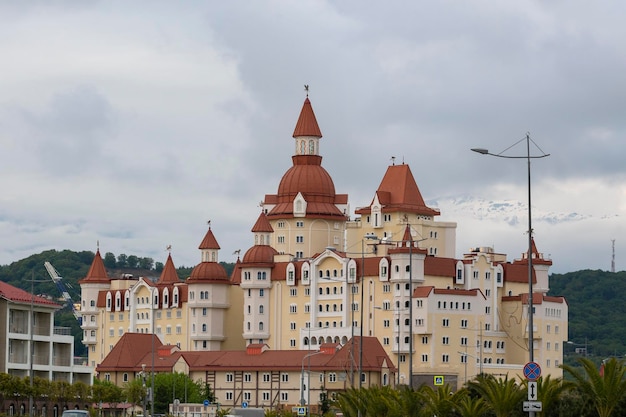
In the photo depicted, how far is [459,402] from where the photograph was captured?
7162 cm

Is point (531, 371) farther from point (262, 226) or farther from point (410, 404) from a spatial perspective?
point (262, 226)

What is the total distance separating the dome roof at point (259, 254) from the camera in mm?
191188

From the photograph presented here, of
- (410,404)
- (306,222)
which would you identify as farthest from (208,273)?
(410,404)

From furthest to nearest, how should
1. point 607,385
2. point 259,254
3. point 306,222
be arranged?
point 306,222 < point 259,254 < point 607,385

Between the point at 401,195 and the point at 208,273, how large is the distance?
25.9 metres

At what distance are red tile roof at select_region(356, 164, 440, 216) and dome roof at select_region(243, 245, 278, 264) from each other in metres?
13.2

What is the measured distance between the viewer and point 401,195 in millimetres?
194875

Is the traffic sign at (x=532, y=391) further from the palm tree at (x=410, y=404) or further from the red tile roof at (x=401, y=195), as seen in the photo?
the red tile roof at (x=401, y=195)

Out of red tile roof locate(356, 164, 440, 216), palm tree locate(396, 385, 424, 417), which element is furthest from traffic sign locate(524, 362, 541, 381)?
red tile roof locate(356, 164, 440, 216)

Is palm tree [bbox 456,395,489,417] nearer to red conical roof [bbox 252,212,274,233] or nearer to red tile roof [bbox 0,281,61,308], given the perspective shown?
red tile roof [bbox 0,281,61,308]

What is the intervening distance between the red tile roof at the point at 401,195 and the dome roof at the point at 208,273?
18872 millimetres

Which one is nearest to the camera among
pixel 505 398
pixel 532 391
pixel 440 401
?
pixel 532 391

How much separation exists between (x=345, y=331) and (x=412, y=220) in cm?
1929

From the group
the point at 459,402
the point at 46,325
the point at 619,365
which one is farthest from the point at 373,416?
the point at 46,325
